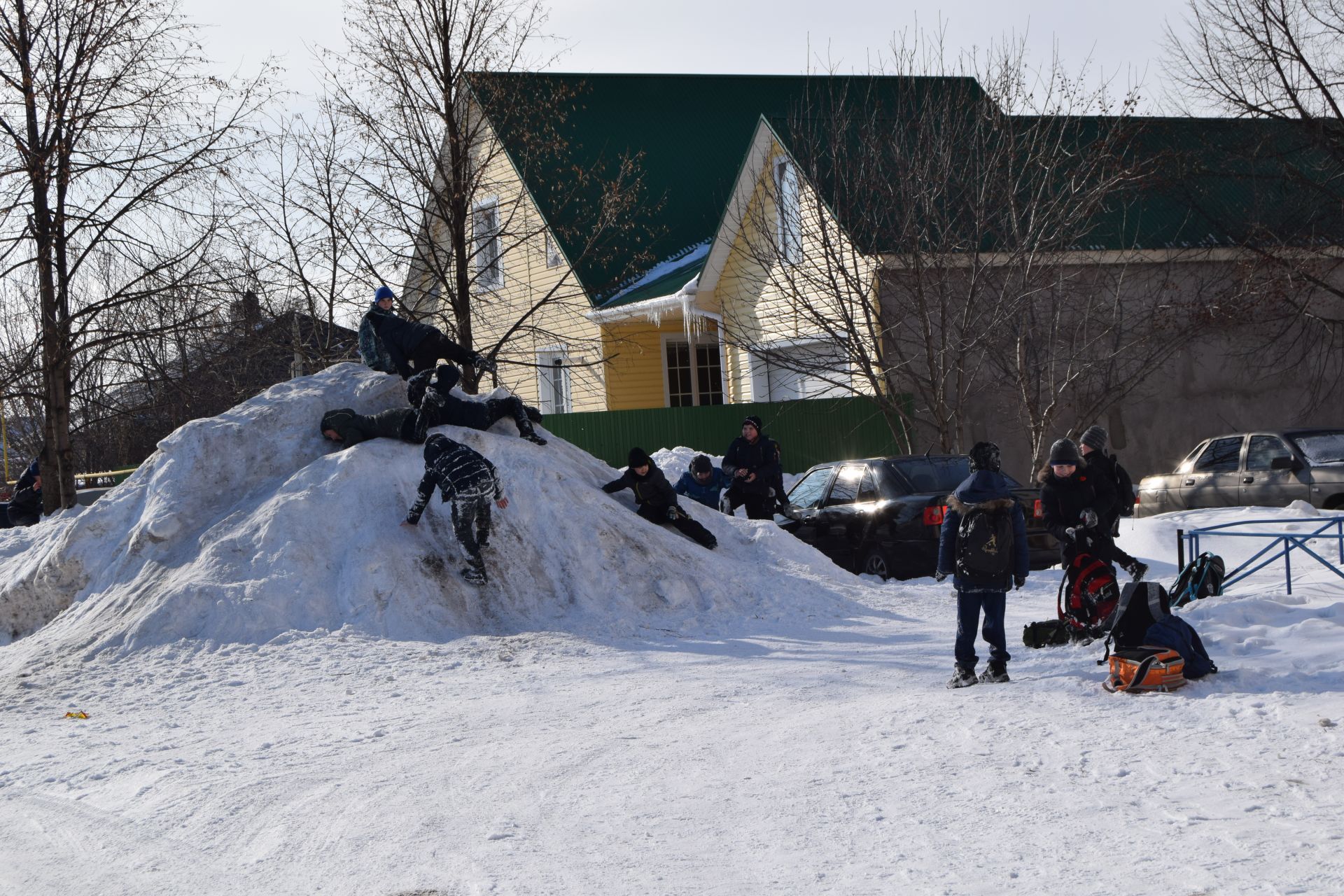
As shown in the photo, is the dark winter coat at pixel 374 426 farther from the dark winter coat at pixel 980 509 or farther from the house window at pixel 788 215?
the house window at pixel 788 215

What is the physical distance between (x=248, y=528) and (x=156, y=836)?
5619 millimetres

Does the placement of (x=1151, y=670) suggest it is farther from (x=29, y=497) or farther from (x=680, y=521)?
(x=29, y=497)

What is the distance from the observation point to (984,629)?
8.11m

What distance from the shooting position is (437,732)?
7414 mm

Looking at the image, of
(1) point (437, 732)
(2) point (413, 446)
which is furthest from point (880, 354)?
(1) point (437, 732)

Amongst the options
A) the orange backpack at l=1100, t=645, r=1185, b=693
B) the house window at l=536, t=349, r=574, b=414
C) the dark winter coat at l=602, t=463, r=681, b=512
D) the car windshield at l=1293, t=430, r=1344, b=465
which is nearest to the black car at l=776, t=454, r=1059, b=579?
the dark winter coat at l=602, t=463, r=681, b=512

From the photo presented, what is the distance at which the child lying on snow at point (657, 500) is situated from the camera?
12.6 m

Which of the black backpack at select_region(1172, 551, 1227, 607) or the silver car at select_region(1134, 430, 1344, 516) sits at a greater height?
the silver car at select_region(1134, 430, 1344, 516)

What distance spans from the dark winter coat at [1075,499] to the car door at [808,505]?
→ 474 centimetres

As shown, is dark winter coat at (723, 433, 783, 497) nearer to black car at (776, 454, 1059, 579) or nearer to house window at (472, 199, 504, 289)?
black car at (776, 454, 1059, 579)

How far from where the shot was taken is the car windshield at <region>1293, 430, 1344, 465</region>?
15203 millimetres

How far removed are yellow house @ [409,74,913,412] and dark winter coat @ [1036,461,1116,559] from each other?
34.1 ft

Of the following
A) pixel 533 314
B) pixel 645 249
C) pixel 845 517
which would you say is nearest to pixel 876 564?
pixel 845 517

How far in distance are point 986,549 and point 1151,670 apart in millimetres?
1189
